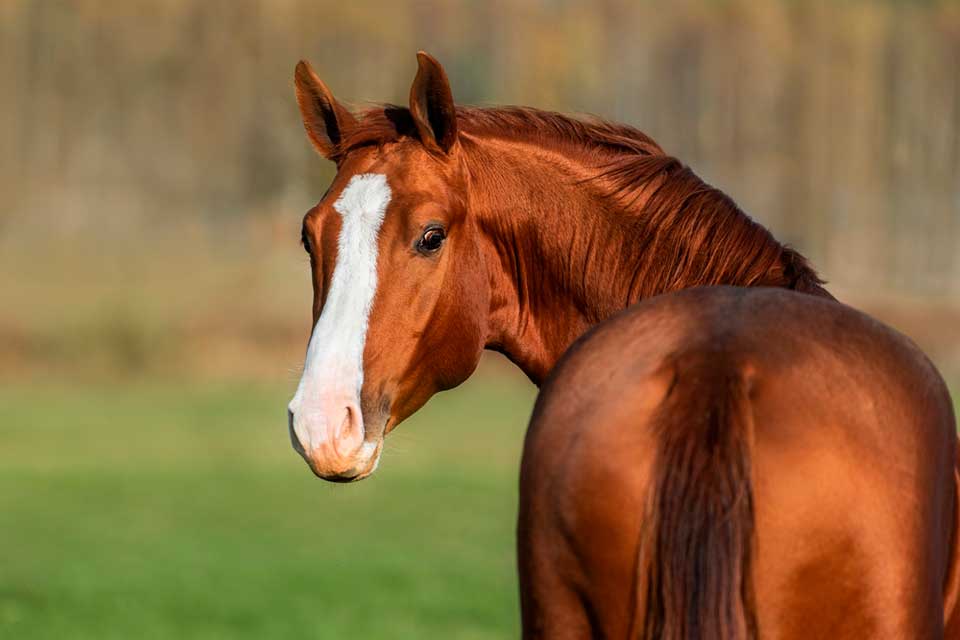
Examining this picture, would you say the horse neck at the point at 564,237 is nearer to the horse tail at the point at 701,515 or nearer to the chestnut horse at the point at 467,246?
the chestnut horse at the point at 467,246

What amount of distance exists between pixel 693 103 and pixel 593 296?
33.1 m

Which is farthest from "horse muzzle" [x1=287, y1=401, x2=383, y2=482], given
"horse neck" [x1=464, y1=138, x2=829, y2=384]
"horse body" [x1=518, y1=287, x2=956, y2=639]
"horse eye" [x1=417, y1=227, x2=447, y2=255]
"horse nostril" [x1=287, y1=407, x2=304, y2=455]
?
"horse neck" [x1=464, y1=138, x2=829, y2=384]

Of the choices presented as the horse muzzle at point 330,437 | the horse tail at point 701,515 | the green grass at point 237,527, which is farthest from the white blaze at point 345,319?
the horse tail at point 701,515

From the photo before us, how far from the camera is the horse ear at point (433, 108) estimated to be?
383cm

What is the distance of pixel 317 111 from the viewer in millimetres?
4180

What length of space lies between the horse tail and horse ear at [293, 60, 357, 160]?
1888mm

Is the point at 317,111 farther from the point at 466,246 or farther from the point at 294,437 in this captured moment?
the point at 294,437

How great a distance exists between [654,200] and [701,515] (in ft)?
5.62

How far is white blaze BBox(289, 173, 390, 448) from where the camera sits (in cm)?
331

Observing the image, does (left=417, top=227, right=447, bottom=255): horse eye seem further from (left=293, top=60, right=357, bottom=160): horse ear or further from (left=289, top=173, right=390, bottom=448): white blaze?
(left=293, top=60, right=357, bottom=160): horse ear

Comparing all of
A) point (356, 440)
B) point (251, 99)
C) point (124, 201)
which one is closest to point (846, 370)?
point (356, 440)

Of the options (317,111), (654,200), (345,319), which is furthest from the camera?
(317,111)

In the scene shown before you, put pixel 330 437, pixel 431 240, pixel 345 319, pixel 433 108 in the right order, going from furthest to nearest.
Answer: pixel 433 108, pixel 431 240, pixel 345 319, pixel 330 437

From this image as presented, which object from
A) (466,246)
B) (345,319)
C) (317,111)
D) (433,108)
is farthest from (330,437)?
(317,111)
